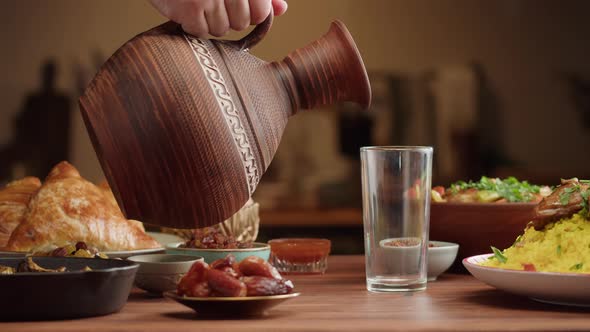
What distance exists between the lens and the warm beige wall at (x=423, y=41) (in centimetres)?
351

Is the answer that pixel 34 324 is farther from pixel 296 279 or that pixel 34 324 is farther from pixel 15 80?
pixel 15 80

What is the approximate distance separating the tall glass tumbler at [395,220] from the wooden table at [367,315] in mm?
34

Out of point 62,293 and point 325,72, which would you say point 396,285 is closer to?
point 325,72

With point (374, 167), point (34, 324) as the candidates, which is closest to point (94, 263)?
point (34, 324)

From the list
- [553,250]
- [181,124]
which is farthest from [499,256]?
[181,124]

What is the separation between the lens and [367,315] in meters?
1.05

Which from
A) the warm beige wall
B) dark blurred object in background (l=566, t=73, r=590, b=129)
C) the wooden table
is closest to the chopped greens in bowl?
the wooden table

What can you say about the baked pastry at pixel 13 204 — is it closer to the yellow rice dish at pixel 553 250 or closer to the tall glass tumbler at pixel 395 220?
the tall glass tumbler at pixel 395 220

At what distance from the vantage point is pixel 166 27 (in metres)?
1.10

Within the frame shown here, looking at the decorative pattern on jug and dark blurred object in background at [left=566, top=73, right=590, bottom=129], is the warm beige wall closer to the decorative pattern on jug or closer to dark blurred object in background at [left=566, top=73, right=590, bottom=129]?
dark blurred object in background at [left=566, top=73, right=590, bottom=129]

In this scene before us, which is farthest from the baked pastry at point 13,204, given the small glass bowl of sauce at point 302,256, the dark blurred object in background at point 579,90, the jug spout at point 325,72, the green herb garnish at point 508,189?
the dark blurred object in background at point 579,90

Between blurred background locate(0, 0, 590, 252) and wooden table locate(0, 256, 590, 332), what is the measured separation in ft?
7.13

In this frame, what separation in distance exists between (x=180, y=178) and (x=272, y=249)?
54cm

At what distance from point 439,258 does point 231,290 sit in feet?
1.56
